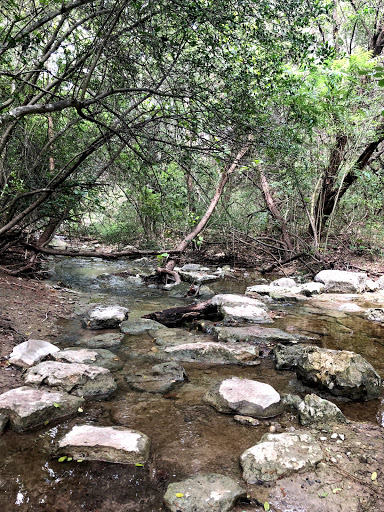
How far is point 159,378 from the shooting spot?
10.3 ft

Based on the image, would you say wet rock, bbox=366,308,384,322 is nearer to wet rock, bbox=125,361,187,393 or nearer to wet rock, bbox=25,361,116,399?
wet rock, bbox=125,361,187,393

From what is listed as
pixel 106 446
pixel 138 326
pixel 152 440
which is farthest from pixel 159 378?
pixel 138 326

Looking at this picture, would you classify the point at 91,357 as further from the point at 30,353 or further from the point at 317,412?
the point at 317,412

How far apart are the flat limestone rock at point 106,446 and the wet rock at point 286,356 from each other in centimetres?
177

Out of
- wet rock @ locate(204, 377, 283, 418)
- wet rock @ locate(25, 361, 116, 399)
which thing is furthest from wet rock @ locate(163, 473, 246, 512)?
wet rock @ locate(25, 361, 116, 399)

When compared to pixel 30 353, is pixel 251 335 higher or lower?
lower

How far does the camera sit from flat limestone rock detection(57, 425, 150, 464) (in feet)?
6.56

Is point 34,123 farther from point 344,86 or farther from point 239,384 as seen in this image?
point 344,86

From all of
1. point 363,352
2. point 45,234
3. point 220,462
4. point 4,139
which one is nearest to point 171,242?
point 45,234

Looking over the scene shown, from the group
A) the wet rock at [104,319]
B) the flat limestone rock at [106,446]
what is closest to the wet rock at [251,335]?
the wet rock at [104,319]

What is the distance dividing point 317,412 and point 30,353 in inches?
103

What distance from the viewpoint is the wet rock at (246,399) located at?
2525mm

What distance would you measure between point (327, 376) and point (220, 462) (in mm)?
1372

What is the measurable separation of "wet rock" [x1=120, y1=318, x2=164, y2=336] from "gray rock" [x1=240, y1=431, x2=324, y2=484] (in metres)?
2.60
